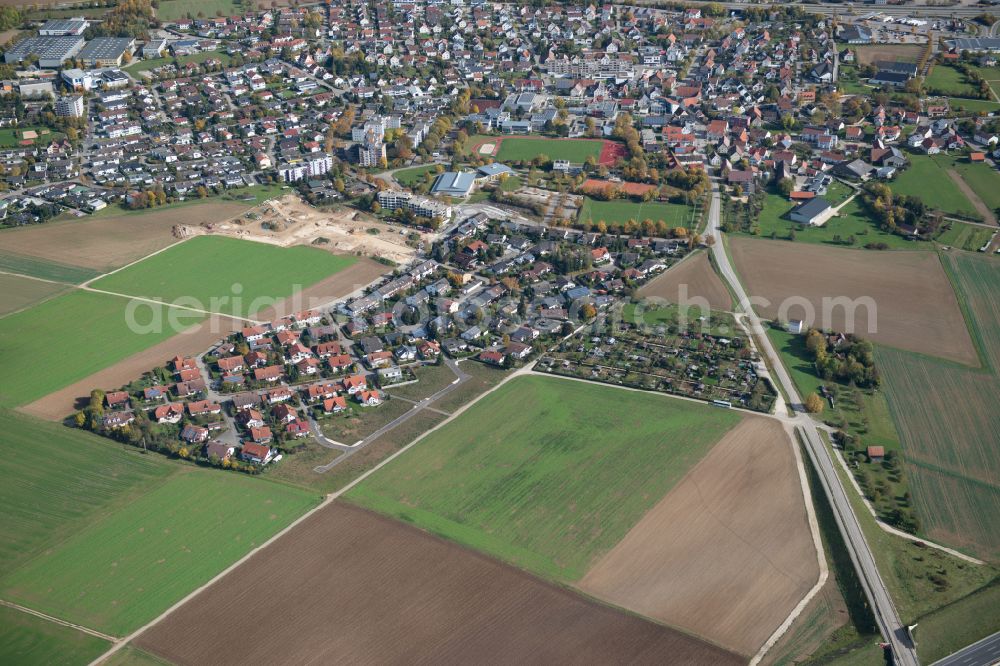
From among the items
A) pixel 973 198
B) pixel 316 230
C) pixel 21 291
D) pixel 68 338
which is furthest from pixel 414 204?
pixel 973 198

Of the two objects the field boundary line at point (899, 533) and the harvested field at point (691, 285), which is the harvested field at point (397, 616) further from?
the harvested field at point (691, 285)

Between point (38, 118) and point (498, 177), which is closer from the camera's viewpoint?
point (498, 177)

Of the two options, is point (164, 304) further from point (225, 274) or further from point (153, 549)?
point (153, 549)

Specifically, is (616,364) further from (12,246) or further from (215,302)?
(12,246)

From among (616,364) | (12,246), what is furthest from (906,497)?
(12,246)

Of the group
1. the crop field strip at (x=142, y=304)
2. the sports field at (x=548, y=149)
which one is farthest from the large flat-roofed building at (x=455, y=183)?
the crop field strip at (x=142, y=304)

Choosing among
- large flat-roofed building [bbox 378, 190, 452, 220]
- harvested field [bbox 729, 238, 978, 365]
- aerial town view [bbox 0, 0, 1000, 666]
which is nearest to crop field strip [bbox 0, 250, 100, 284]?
aerial town view [bbox 0, 0, 1000, 666]
